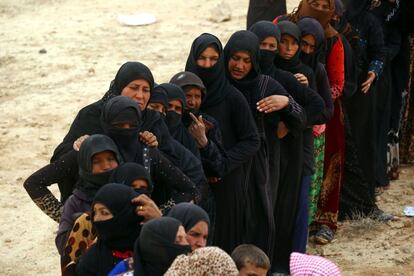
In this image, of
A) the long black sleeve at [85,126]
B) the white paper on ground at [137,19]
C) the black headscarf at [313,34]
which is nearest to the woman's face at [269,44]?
the black headscarf at [313,34]

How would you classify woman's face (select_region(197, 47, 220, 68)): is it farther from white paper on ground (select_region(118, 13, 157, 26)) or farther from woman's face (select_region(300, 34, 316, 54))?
white paper on ground (select_region(118, 13, 157, 26))

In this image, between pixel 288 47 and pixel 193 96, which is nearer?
pixel 193 96

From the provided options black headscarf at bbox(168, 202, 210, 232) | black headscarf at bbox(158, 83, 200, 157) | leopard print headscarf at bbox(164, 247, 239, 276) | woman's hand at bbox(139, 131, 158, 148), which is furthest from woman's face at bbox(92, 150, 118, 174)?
leopard print headscarf at bbox(164, 247, 239, 276)

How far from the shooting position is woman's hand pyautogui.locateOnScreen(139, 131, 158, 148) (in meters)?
4.88

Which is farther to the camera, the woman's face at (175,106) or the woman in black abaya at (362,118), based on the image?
the woman in black abaya at (362,118)

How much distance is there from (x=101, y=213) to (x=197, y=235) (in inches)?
17.6

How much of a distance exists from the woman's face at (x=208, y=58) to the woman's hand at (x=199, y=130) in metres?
0.33

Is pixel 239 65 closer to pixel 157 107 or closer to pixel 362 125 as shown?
pixel 157 107

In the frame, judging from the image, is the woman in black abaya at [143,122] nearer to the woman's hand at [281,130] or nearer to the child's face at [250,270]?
the child's face at [250,270]

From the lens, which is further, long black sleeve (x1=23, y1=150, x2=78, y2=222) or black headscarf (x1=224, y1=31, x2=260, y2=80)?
black headscarf (x1=224, y1=31, x2=260, y2=80)

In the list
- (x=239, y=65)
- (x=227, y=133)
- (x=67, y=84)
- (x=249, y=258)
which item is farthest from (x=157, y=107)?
(x=67, y=84)

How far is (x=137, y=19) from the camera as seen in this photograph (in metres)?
14.6

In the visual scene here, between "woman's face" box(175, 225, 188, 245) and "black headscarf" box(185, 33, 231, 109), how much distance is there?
5.64 feet

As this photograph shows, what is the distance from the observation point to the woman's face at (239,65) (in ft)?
18.6
